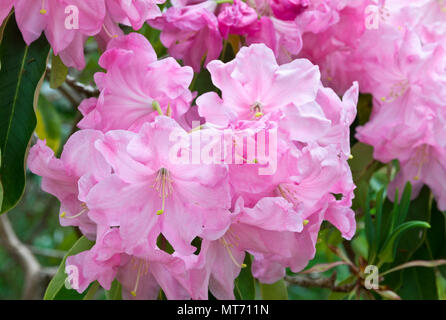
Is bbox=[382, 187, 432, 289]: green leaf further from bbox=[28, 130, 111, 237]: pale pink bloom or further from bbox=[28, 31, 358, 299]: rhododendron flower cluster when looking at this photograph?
bbox=[28, 130, 111, 237]: pale pink bloom

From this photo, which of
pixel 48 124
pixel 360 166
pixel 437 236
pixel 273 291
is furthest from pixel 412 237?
pixel 48 124

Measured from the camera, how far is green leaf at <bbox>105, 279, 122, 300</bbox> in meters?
0.96

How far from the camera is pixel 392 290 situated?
1.20 metres

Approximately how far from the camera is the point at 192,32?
0.94 metres

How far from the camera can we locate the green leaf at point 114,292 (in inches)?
37.7

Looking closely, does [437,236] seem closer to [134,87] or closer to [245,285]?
[245,285]

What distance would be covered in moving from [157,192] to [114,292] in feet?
0.83

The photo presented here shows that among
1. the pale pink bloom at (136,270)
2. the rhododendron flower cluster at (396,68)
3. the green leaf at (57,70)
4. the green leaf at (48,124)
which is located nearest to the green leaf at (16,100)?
the green leaf at (57,70)

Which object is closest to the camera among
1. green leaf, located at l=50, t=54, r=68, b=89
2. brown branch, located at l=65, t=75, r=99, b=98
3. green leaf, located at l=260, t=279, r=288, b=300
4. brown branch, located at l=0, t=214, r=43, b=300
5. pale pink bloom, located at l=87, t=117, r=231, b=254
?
pale pink bloom, located at l=87, t=117, r=231, b=254

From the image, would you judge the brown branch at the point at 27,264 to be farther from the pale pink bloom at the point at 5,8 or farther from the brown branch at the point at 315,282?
the pale pink bloom at the point at 5,8

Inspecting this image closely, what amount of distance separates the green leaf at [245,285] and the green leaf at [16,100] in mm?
348

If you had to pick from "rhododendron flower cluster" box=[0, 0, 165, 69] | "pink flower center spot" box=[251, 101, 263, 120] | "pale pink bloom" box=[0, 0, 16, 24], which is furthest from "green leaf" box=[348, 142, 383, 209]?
"pale pink bloom" box=[0, 0, 16, 24]

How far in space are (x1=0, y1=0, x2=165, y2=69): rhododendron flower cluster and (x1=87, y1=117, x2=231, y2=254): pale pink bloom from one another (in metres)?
0.18
